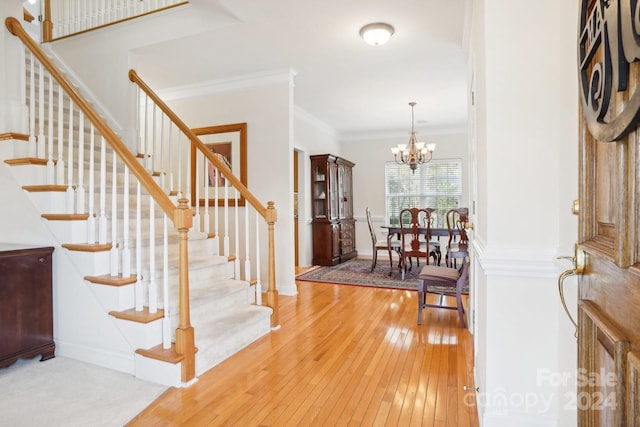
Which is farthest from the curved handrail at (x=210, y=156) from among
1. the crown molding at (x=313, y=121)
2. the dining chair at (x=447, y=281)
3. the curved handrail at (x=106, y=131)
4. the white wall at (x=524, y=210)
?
the crown molding at (x=313, y=121)

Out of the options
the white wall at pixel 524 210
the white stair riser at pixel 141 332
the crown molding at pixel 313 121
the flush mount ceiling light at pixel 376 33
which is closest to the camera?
the white wall at pixel 524 210

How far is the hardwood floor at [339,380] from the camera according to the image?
1.82 meters

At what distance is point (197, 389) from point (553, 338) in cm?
190

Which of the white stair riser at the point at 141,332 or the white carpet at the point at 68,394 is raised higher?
the white stair riser at the point at 141,332

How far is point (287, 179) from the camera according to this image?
4.29 metres

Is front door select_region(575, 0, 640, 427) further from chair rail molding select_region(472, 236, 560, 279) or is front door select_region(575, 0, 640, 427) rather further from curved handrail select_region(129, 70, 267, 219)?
curved handrail select_region(129, 70, 267, 219)

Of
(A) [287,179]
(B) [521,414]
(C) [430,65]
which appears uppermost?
(C) [430,65]

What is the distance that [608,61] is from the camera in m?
0.73

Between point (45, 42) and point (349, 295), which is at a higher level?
point (45, 42)

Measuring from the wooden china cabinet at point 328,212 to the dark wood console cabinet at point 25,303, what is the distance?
13.9 feet

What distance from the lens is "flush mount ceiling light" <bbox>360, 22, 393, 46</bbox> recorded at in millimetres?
3199

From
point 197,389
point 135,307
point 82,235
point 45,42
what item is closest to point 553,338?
point 197,389

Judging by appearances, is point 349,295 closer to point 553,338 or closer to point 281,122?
point 281,122

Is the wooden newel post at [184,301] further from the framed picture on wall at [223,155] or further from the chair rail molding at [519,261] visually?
the framed picture on wall at [223,155]
